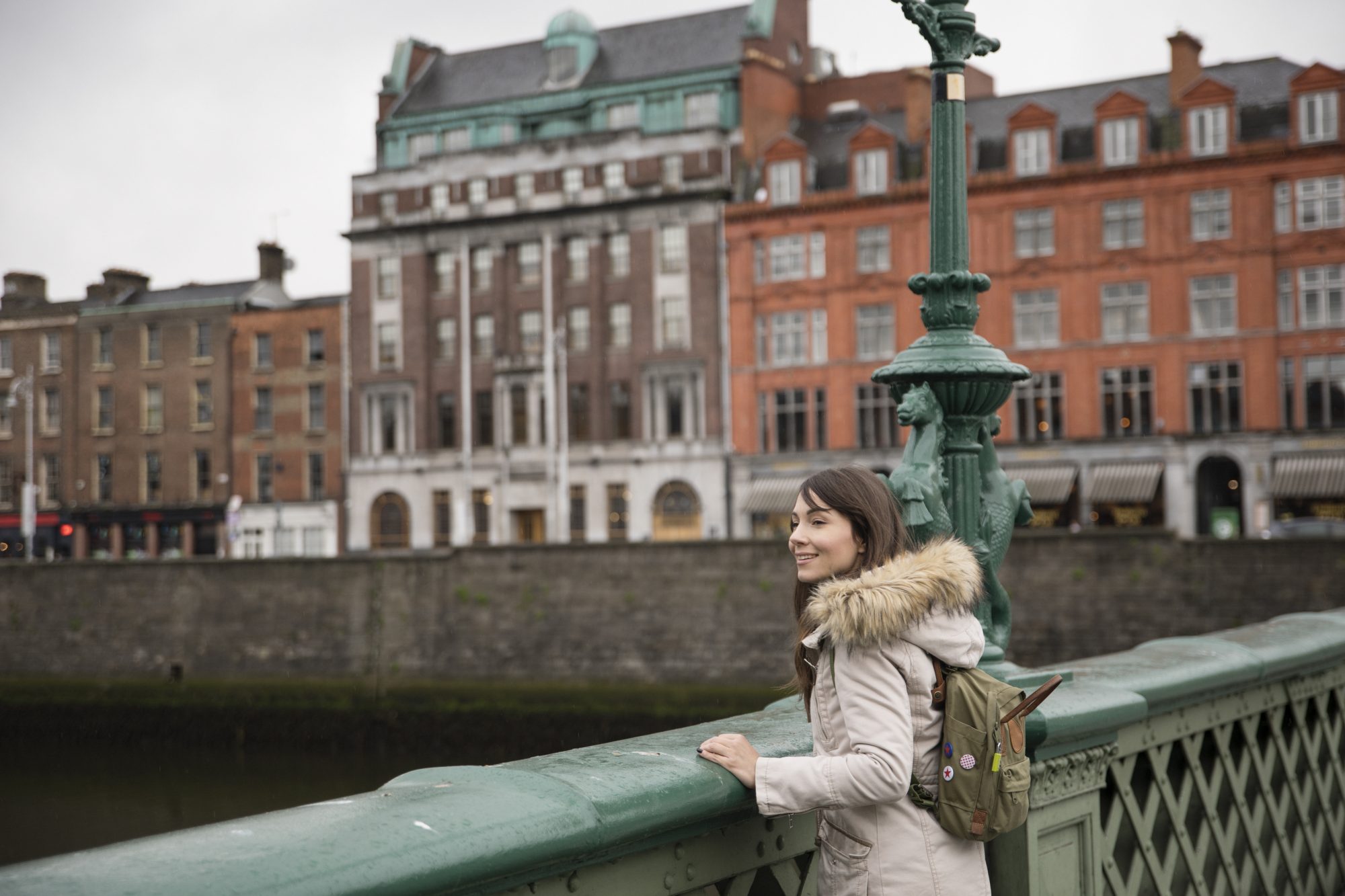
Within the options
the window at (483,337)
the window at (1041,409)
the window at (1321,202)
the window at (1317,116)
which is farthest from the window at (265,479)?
the window at (1317,116)

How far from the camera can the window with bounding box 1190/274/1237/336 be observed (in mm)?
37906

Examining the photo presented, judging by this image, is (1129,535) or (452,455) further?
(452,455)

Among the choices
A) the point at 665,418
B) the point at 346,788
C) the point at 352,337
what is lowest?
the point at 346,788

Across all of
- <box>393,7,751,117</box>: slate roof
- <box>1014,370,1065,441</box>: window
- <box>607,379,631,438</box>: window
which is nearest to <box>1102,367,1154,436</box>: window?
<box>1014,370,1065,441</box>: window

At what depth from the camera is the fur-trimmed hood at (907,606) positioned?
304 cm

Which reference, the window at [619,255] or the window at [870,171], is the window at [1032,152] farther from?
the window at [619,255]

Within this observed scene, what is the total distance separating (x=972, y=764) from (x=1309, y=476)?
3632cm

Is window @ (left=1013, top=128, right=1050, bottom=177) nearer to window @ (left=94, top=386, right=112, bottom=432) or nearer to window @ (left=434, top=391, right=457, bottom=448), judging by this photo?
window @ (left=434, top=391, right=457, bottom=448)

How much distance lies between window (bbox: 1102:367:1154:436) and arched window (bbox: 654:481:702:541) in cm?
1201

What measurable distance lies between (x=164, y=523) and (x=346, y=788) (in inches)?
1101

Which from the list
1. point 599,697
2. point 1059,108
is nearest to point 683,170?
point 1059,108

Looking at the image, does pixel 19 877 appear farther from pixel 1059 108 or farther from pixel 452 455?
pixel 452 455

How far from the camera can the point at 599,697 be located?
2984cm

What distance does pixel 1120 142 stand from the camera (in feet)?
128
